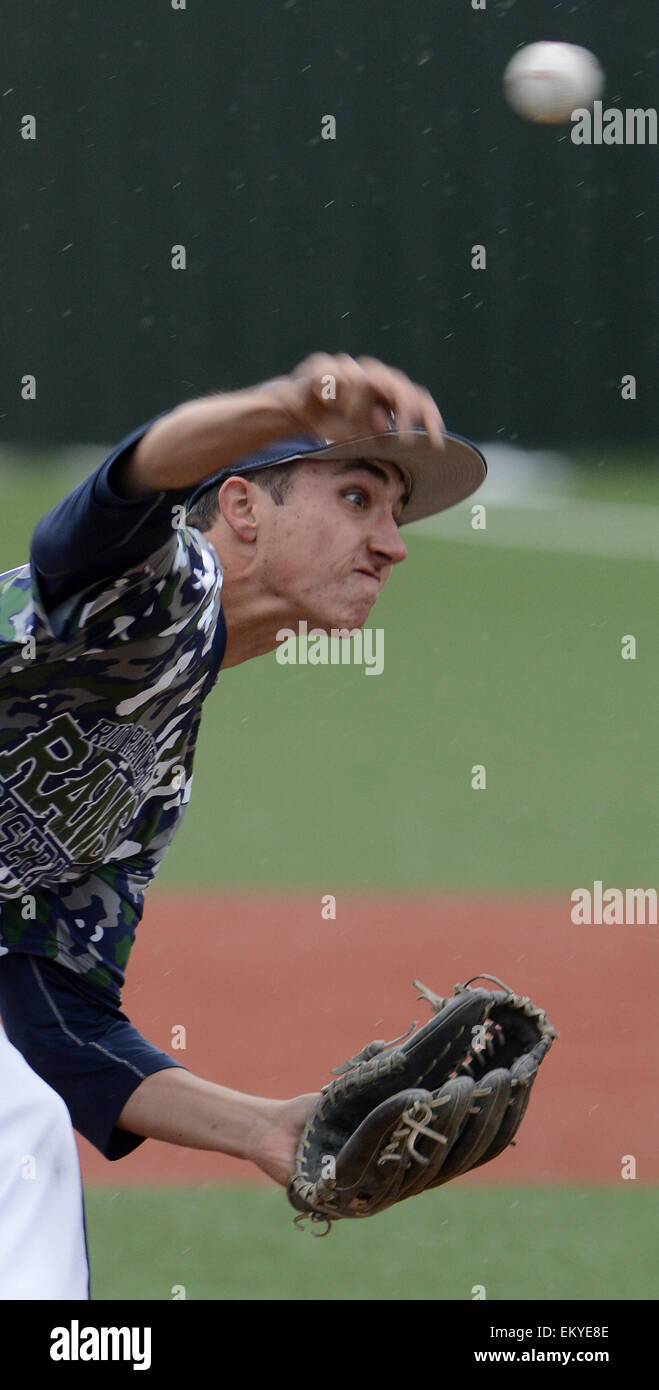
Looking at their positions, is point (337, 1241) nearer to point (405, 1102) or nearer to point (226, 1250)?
point (226, 1250)

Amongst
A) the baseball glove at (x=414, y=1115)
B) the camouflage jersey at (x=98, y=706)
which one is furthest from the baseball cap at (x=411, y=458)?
the baseball glove at (x=414, y=1115)

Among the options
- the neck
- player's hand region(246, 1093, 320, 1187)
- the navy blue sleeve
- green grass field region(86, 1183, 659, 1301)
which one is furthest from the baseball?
the navy blue sleeve

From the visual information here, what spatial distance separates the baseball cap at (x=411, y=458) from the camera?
8.27 ft

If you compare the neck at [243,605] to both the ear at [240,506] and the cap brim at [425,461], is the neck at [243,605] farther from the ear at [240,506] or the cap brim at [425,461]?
the cap brim at [425,461]

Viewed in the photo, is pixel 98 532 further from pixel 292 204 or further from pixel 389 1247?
pixel 292 204

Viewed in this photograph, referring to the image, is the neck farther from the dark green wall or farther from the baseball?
the dark green wall

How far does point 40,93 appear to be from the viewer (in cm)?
1200

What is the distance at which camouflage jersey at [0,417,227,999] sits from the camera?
1931 mm

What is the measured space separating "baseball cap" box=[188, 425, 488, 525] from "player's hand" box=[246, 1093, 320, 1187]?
962 mm

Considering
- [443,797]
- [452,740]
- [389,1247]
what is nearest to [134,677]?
[389,1247]

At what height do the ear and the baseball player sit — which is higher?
the ear

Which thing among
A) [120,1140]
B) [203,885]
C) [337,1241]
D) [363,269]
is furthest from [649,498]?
[120,1140]

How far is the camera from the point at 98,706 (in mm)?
2234

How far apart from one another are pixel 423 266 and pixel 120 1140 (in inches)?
409
